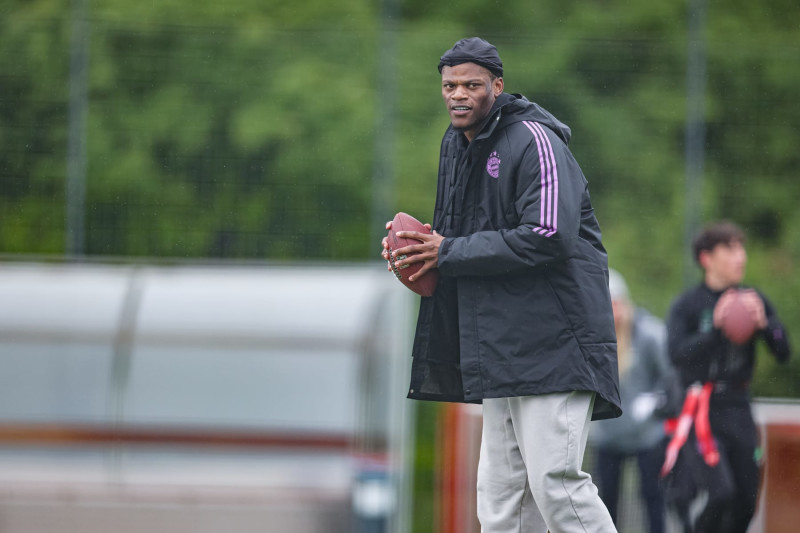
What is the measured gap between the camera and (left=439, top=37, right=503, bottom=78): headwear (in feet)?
11.7

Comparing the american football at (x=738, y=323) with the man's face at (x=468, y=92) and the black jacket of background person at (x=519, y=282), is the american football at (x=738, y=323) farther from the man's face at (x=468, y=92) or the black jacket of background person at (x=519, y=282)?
the man's face at (x=468, y=92)

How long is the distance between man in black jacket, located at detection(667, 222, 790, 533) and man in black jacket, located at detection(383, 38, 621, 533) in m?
1.87

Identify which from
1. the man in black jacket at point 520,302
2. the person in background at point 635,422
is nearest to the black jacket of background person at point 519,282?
the man in black jacket at point 520,302

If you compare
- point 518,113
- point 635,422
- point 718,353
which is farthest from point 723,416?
point 518,113

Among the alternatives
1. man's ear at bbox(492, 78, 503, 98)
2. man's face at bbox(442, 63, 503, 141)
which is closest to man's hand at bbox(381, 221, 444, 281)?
man's face at bbox(442, 63, 503, 141)

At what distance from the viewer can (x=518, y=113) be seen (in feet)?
12.0

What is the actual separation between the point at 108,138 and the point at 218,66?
1.04 m

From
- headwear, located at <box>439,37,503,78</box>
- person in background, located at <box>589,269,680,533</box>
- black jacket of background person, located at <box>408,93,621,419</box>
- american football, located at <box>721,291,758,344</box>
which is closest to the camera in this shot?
black jacket of background person, located at <box>408,93,621,419</box>

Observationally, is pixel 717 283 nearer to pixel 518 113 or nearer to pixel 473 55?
pixel 518 113

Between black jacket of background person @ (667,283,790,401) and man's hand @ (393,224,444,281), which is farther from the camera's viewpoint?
black jacket of background person @ (667,283,790,401)

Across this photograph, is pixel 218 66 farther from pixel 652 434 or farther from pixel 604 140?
pixel 652 434

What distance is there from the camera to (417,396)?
3.66m

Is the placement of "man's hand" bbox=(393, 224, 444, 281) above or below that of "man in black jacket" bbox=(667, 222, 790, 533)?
above

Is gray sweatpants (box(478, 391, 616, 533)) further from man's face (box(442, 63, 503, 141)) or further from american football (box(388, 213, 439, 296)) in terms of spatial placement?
man's face (box(442, 63, 503, 141))
